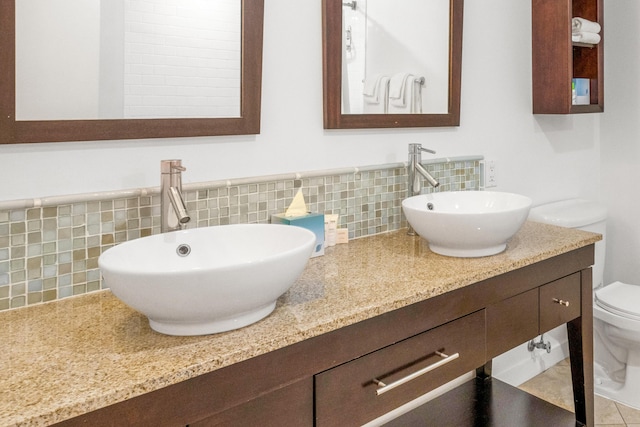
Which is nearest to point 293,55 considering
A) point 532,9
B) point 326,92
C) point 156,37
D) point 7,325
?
point 326,92

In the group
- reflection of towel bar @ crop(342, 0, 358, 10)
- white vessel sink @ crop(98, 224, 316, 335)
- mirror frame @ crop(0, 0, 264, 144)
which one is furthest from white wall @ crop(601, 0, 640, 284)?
white vessel sink @ crop(98, 224, 316, 335)

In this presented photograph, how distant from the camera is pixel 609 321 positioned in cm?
223

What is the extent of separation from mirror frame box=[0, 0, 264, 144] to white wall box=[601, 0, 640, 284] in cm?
211

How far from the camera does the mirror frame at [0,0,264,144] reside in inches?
43.2

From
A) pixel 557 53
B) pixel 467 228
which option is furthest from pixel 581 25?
pixel 467 228

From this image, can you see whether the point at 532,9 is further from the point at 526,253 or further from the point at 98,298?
the point at 98,298

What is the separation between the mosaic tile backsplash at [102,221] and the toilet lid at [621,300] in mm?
1213

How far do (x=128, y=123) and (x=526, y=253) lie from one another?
1.10 metres

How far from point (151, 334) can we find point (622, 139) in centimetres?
262

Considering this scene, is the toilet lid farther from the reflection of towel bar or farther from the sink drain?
the sink drain

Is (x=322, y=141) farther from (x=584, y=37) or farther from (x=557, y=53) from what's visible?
(x=584, y=37)

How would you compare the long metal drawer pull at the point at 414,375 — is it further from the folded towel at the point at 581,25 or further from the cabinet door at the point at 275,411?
the folded towel at the point at 581,25

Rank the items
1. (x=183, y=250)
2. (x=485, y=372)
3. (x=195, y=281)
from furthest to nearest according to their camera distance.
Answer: (x=485, y=372) → (x=183, y=250) → (x=195, y=281)

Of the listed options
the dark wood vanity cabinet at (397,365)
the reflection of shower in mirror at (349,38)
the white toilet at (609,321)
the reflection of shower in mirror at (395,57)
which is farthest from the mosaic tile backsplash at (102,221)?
the white toilet at (609,321)
